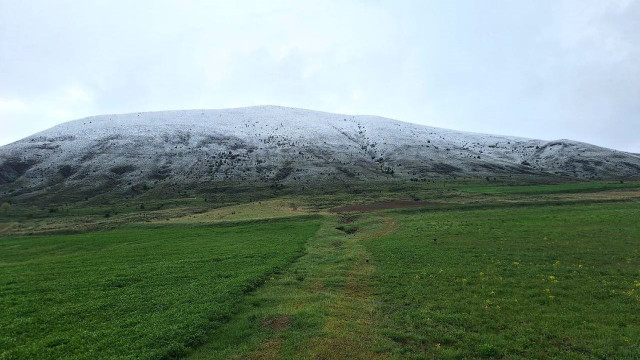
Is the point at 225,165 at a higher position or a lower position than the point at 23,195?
higher

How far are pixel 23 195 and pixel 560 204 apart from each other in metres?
178

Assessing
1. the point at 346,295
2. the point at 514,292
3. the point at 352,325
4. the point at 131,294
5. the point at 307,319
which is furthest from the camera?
the point at 131,294

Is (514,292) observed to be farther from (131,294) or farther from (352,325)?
(131,294)

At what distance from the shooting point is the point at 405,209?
245 feet

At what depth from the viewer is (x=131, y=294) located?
25438 millimetres

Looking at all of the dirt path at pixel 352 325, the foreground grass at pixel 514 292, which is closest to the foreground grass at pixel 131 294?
the dirt path at pixel 352 325

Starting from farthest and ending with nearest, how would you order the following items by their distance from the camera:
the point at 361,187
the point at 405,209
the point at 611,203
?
the point at 361,187
the point at 405,209
the point at 611,203

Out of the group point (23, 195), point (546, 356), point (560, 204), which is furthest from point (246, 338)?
point (23, 195)

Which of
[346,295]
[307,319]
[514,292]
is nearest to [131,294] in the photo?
[307,319]

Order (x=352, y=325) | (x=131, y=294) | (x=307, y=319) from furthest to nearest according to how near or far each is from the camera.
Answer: (x=131, y=294), (x=307, y=319), (x=352, y=325)

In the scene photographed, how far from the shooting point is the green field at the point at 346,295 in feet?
54.9

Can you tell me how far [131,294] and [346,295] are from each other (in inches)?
600

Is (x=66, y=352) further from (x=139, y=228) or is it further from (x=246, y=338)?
(x=139, y=228)

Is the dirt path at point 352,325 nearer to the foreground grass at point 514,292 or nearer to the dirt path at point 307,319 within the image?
the dirt path at point 307,319
